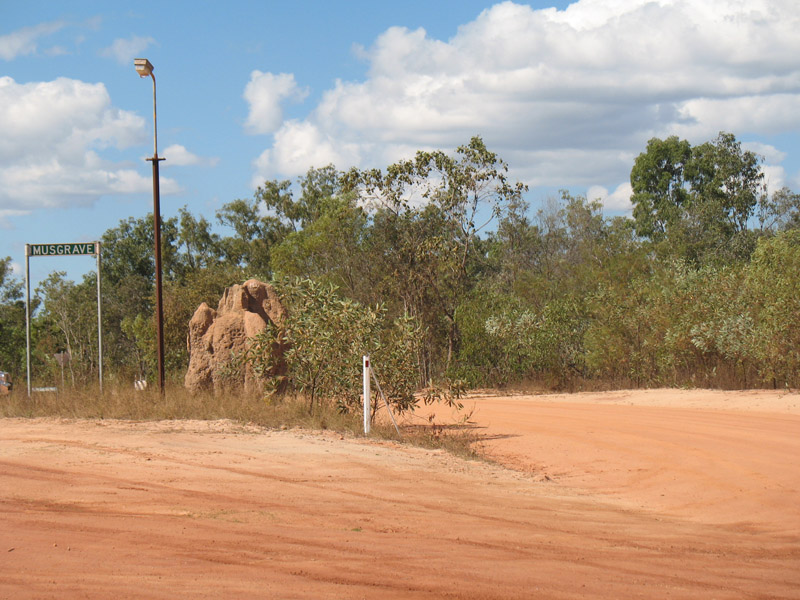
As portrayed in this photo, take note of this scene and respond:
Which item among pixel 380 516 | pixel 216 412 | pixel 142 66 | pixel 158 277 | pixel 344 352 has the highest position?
pixel 142 66

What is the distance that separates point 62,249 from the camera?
57.9 feet

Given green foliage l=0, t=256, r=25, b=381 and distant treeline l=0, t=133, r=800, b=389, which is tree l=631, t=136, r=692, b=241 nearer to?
distant treeline l=0, t=133, r=800, b=389

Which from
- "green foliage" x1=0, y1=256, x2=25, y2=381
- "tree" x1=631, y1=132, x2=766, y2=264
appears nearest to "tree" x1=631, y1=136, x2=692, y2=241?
"tree" x1=631, y1=132, x2=766, y2=264

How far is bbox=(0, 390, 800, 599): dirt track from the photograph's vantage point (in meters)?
6.12

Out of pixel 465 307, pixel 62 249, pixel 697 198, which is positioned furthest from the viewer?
pixel 697 198

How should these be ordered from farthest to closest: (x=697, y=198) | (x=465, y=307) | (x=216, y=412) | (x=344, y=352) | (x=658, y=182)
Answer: (x=658, y=182), (x=697, y=198), (x=465, y=307), (x=344, y=352), (x=216, y=412)

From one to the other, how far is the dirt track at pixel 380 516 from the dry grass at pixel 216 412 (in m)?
0.73

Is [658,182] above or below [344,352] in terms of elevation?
above

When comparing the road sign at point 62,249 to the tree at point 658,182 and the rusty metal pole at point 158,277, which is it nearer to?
the rusty metal pole at point 158,277

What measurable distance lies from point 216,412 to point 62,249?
16.7 feet

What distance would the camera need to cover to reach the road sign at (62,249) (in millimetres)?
17625

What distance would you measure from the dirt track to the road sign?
4.22 meters

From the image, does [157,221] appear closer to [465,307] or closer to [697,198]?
[465,307]

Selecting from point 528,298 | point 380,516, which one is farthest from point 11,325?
point 380,516
